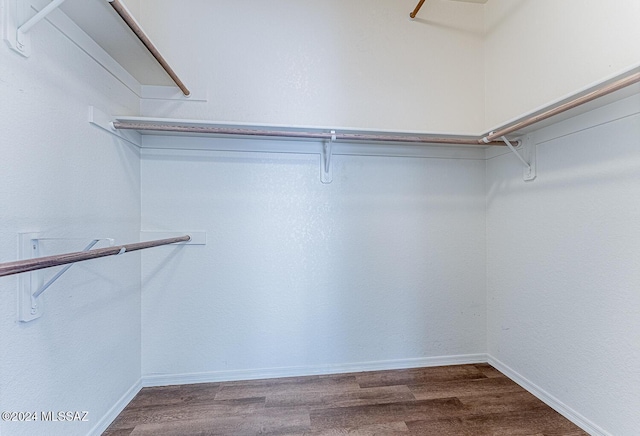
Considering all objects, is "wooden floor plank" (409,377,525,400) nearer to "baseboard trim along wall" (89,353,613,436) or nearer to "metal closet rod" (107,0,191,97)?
"baseboard trim along wall" (89,353,613,436)

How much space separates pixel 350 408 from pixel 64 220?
1.68 metres

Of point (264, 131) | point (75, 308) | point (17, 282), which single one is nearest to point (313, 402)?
point (75, 308)

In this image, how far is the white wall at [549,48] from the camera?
1.25 meters

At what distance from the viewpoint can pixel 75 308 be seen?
1.22m

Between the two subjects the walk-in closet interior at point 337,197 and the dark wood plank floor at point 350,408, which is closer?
the walk-in closet interior at point 337,197

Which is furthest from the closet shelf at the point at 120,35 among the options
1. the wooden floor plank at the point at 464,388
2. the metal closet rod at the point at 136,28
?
the wooden floor plank at the point at 464,388

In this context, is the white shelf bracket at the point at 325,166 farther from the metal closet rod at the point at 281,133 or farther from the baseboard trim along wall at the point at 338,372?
the baseboard trim along wall at the point at 338,372

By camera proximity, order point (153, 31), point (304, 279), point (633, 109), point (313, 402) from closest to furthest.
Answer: point (633, 109) → point (313, 402) → point (153, 31) → point (304, 279)

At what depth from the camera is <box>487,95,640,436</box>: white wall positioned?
47.7 inches

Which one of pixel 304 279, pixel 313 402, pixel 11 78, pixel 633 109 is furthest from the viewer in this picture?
pixel 304 279

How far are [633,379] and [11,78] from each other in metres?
2.68

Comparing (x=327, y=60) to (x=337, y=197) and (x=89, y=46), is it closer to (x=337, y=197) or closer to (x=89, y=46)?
(x=337, y=197)

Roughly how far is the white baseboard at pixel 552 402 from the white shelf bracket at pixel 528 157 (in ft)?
4.12

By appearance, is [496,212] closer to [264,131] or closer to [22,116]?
[264,131]
